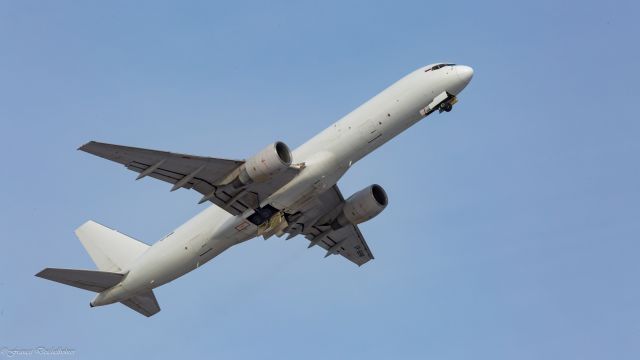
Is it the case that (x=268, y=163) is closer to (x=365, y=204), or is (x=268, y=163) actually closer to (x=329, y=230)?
(x=365, y=204)

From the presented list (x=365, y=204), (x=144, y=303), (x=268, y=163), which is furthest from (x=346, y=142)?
(x=144, y=303)

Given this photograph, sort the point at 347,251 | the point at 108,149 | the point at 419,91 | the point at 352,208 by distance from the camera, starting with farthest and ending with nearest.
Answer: the point at 347,251 → the point at 352,208 → the point at 419,91 → the point at 108,149

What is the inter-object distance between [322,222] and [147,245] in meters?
9.56

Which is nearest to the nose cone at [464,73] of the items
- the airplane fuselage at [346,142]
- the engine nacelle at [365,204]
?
the airplane fuselage at [346,142]

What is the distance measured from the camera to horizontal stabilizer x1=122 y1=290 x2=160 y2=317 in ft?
195

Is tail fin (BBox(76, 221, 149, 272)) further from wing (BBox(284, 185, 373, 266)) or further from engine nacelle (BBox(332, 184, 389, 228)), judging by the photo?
engine nacelle (BBox(332, 184, 389, 228))

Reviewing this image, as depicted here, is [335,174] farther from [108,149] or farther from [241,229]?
[108,149]

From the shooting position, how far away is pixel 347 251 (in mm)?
64625

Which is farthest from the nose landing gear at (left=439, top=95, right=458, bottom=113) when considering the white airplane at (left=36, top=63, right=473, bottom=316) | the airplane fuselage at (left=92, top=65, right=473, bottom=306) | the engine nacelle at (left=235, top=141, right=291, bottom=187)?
the engine nacelle at (left=235, top=141, right=291, bottom=187)

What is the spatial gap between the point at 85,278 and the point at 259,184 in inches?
423

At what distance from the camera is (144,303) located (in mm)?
59656

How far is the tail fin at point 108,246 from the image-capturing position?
59938 mm

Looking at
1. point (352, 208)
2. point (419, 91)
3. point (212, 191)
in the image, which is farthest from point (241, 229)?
point (419, 91)

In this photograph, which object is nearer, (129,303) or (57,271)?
(57,271)
